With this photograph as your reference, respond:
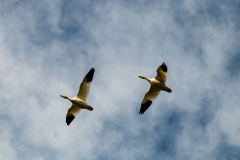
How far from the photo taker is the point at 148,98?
41.8 meters

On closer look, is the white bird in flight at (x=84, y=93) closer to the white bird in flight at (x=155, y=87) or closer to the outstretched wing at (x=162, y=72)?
the white bird in flight at (x=155, y=87)

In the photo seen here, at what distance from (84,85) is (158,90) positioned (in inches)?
298

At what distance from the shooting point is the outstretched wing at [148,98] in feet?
136

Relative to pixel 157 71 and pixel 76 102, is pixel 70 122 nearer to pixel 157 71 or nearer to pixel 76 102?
pixel 76 102

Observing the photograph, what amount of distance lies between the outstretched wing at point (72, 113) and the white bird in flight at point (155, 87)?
Answer: 6.62m

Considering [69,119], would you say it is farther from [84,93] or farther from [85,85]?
[85,85]

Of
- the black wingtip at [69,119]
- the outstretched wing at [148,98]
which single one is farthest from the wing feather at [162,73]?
the black wingtip at [69,119]

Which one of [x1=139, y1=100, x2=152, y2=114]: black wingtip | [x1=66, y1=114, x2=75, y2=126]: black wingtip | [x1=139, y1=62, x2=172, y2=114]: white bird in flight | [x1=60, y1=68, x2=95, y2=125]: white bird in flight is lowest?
[x1=66, y1=114, x2=75, y2=126]: black wingtip

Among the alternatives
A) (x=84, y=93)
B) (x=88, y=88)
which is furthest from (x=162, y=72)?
(x=84, y=93)

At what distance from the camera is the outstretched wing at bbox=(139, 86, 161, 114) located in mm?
41562

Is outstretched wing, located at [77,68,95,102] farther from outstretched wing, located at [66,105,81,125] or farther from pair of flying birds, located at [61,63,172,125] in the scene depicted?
outstretched wing, located at [66,105,81,125]

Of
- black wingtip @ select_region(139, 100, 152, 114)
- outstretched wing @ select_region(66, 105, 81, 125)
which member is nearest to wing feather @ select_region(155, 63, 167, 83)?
black wingtip @ select_region(139, 100, 152, 114)

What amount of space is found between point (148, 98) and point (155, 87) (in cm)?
162

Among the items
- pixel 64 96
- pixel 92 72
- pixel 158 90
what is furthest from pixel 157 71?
pixel 64 96
